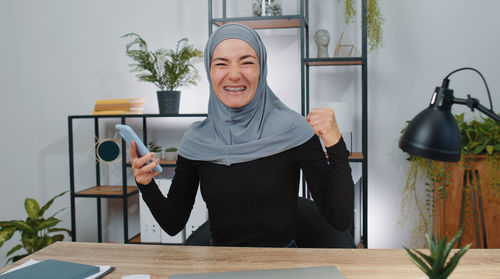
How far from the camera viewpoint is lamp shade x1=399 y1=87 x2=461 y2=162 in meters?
0.75

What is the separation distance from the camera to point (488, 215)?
2.20m

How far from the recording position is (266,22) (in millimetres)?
2463

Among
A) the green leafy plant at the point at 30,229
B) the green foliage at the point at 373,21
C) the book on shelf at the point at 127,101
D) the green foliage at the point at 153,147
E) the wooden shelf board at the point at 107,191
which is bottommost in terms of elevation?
the green leafy plant at the point at 30,229

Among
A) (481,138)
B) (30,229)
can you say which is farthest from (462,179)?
(30,229)

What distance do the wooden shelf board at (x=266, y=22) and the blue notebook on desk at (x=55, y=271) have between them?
1778 millimetres

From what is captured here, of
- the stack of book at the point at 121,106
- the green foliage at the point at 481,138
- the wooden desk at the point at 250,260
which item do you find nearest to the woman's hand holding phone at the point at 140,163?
the wooden desk at the point at 250,260

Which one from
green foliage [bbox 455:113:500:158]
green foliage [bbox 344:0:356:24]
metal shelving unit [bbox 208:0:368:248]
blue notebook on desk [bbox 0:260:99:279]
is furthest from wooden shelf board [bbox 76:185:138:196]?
green foliage [bbox 455:113:500:158]

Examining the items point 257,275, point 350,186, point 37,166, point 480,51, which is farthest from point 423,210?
point 37,166

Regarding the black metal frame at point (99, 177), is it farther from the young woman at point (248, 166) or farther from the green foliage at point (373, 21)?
the green foliage at point (373, 21)

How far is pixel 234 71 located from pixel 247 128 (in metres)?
0.21

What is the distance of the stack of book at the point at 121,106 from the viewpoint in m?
2.53

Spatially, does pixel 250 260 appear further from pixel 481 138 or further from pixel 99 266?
pixel 481 138

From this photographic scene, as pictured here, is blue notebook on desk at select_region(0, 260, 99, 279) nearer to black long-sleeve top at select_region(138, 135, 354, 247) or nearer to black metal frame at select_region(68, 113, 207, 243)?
black long-sleeve top at select_region(138, 135, 354, 247)

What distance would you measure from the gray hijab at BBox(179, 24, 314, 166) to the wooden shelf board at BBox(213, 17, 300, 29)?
3.40ft
